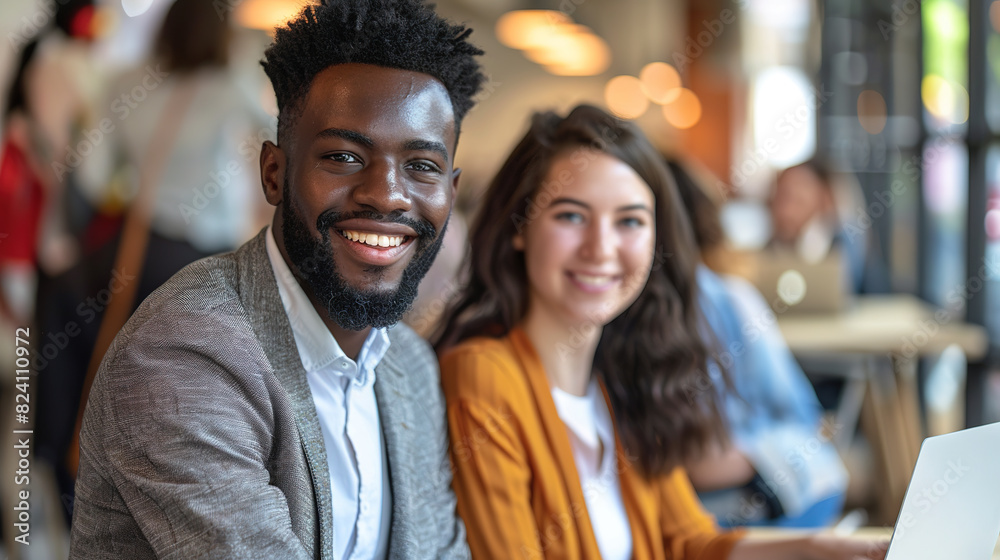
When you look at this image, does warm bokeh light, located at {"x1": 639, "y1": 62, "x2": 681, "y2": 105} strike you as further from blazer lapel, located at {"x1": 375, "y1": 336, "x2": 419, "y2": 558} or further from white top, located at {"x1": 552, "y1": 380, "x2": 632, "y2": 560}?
blazer lapel, located at {"x1": 375, "y1": 336, "x2": 419, "y2": 558}

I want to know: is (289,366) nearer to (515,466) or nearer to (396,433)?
(396,433)

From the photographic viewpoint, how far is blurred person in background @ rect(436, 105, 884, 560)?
1.37 metres

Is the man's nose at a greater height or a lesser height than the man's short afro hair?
lesser

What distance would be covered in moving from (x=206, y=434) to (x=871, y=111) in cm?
651

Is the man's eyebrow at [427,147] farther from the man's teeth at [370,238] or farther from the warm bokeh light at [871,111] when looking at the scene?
the warm bokeh light at [871,111]

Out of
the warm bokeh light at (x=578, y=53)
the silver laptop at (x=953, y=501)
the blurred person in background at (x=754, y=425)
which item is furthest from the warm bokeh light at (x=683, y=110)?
the silver laptop at (x=953, y=501)

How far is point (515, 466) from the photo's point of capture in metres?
1.36

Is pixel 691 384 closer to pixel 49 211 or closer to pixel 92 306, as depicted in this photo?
pixel 92 306

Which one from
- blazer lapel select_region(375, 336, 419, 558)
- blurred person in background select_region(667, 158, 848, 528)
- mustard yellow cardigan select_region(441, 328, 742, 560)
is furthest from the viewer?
blurred person in background select_region(667, 158, 848, 528)

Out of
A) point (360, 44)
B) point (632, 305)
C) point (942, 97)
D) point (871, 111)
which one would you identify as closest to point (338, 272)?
point (360, 44)

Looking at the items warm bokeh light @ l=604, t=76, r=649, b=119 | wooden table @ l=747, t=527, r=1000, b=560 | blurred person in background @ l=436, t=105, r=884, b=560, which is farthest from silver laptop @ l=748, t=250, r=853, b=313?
warm bokeh light @ l=604, t=76, r=649, b=119

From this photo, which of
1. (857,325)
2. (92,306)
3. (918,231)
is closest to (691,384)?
(92,306)

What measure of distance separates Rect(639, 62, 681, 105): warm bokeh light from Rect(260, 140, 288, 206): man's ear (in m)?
7.70

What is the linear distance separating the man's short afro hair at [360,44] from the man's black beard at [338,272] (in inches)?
5.9
